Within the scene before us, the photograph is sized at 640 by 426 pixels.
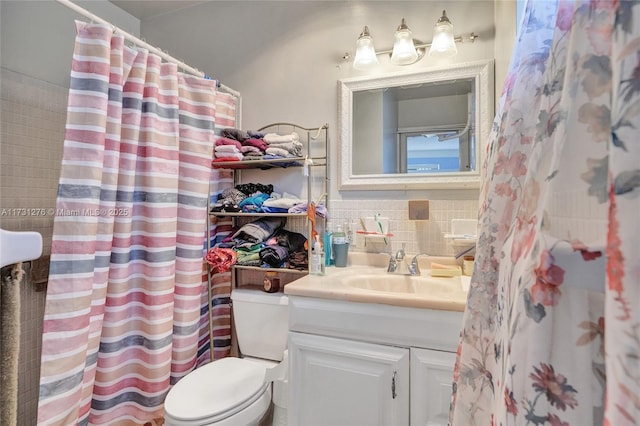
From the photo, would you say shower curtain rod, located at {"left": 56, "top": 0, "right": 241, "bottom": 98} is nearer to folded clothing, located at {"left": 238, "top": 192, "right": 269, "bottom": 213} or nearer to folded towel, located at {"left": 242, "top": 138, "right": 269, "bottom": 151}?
folded towel, located at {"left": 242, "top": 138, "right": 269, "bottom": 151}

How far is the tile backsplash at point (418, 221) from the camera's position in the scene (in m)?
1.55

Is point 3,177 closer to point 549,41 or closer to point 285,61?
point 285,61

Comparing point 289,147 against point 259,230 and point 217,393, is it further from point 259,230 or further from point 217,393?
point 217,393

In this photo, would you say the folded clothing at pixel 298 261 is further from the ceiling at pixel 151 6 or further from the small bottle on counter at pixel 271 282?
the ceiling at pixel 151 6

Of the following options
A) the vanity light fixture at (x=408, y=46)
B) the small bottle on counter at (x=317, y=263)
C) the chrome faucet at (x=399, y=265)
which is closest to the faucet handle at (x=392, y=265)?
the chrome faucet at (x=399, y=265)

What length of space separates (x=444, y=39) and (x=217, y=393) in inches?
74.9

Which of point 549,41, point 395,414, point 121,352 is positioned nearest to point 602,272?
point 549,41

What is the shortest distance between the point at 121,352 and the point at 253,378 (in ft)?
2.00

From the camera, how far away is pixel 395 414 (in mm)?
1087

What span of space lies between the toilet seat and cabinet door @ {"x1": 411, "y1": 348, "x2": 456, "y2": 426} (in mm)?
657

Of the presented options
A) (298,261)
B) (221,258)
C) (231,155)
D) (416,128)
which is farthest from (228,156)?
(416,128)

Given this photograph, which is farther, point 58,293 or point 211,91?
point 211,91

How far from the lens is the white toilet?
1.18m

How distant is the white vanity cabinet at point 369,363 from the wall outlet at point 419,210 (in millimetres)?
575
